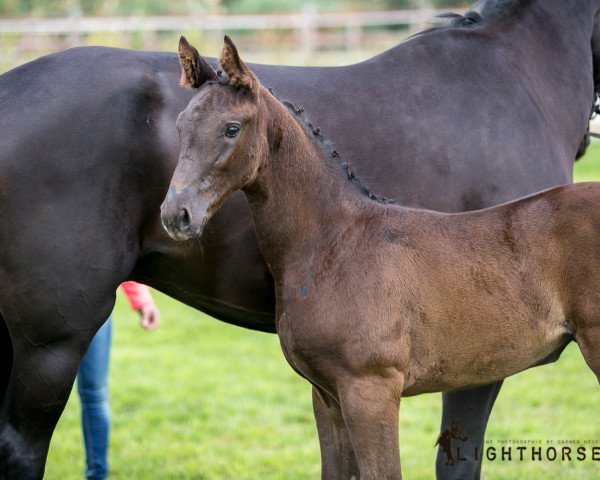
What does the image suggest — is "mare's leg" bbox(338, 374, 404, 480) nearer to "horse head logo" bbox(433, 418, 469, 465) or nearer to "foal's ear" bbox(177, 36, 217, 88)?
"horse head logo" bbox(433, 418, 469, 465)

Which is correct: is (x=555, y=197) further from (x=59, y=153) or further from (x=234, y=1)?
(x=234, y=1)

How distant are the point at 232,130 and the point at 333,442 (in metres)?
1.30

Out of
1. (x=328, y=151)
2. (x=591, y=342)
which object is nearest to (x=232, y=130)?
(x=328, y=151)

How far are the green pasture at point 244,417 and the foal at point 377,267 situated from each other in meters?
2.15

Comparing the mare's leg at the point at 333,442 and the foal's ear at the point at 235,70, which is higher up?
the foal's ear at the point at 235,70

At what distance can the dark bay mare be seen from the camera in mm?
3488

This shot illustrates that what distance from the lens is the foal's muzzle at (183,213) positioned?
114 inches

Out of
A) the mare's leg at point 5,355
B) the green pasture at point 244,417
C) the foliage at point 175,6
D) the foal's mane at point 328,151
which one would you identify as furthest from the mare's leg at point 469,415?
the foliage at point 175,6

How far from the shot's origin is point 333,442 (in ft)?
11.4

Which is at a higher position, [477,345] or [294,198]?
[294,198]

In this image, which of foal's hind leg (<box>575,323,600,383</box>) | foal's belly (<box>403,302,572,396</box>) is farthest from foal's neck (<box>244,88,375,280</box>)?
foal's hind leg (<box>575,323,600,383</box>)

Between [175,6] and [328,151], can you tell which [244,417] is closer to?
[328,151]

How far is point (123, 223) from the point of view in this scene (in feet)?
11.7

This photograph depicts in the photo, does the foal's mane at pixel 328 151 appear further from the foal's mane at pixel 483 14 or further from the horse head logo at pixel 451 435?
the horse head logo at pixel 451 435
